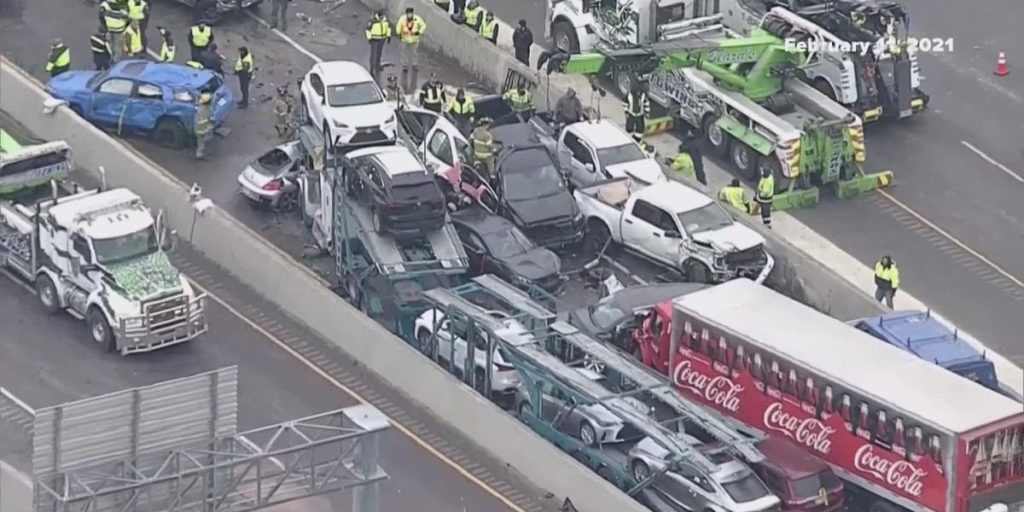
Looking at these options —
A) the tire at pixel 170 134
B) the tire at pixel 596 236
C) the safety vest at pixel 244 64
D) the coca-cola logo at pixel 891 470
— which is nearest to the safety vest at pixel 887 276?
the tire at pixel 596 236

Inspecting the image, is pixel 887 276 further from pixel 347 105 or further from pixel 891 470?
pixel 347 105

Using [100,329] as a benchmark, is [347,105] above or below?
above

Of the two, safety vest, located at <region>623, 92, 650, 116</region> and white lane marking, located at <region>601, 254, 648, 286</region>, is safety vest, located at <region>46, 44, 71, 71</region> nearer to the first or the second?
safety vest, located at <region>623, 92, 650, 116</region>

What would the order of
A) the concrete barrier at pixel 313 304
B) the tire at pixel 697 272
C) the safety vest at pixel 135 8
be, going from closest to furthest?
the concrete barrier at pixel 313 304
the tire at pixel 697 272
the safety vest at pixel 135 8

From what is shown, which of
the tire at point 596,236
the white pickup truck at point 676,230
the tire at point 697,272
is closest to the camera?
the white pickup truck at point 676,230

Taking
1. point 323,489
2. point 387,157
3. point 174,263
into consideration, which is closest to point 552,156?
point 387,157

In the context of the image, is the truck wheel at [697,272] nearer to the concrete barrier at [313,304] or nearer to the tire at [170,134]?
the concrete barrier at [313,304]

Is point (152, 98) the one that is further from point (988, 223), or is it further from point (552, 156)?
point (988, 223)

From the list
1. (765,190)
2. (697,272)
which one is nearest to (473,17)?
(765,190)
